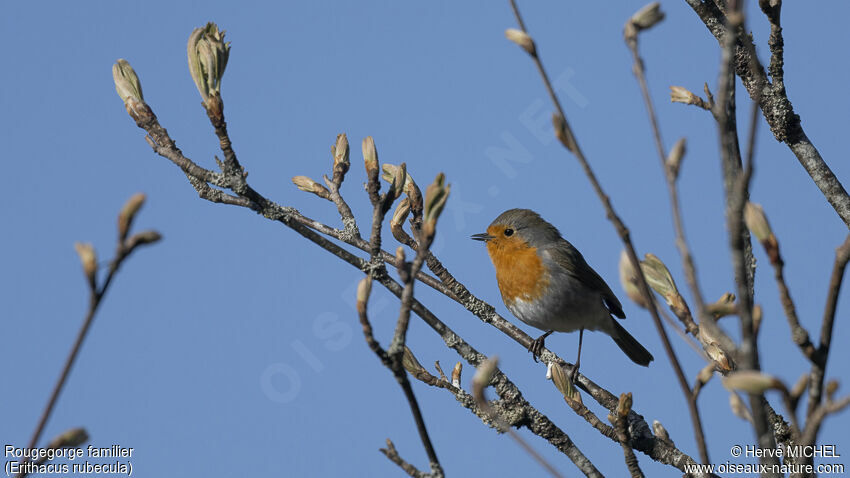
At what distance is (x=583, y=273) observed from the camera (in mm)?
6266

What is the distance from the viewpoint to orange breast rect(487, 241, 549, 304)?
239 inches

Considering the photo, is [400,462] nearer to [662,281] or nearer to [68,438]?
[68,438]

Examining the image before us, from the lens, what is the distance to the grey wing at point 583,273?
6219 mm

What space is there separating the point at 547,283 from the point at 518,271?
23cm

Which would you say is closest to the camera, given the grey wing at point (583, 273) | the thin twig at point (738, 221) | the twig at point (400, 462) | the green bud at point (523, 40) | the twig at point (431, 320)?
the thin twig at point (738, 221)

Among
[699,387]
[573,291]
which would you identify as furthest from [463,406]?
[573,291]

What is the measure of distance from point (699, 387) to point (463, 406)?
142 centimetres

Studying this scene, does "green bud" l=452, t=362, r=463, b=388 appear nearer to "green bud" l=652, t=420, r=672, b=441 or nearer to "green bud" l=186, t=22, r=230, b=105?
"green bud" l=652, t=420, r=672, b=441

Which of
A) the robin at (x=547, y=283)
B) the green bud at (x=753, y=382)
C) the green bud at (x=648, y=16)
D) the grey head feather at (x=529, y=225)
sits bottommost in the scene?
the green bud at (x=753, y=382)

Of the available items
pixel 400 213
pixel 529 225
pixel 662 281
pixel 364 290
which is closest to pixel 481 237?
pixel 529 225

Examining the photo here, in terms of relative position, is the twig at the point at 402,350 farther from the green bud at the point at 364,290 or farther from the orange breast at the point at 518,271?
the orange breast at the point at 518,271

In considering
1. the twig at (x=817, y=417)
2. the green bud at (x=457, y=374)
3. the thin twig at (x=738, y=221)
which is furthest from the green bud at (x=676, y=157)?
the green bud at (x=457, y=374)

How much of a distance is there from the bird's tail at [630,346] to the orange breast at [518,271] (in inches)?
31.1

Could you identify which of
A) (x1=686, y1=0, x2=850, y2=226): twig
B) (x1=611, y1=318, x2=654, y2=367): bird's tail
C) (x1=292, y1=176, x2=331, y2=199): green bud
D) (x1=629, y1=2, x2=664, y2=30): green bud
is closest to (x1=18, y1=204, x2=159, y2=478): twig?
(x1=629, y1=2, x2=664, y2=30): green bud
